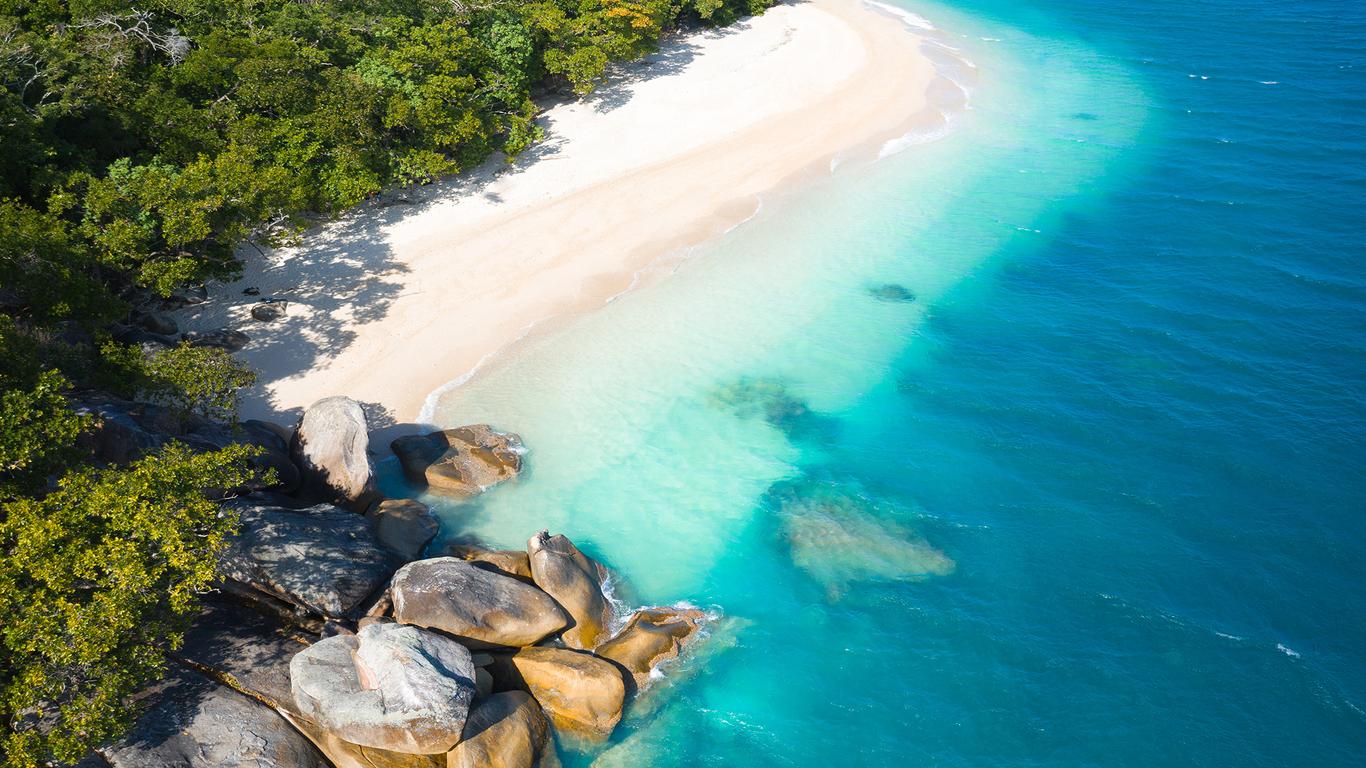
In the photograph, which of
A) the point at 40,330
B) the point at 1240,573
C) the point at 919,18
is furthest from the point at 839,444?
the point at 919,18

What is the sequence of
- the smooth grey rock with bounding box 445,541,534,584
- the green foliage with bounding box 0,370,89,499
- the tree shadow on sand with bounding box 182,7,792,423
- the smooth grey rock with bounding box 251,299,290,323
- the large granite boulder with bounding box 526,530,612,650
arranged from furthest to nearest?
the smooth grey rock with bounding box 251,299,290,323 < the tree shadow on sand with bounding box 182,7,792,423 < the smooth grey rock with bounding box 445,541,534,584 < the large granite boulder with bounding box 526,530,612,650 < the green foliage with bounding box 0,370,89,499

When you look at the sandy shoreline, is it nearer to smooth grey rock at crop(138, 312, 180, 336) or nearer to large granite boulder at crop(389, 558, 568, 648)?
smooth grey rock at crop(138, 312, 180, 336)

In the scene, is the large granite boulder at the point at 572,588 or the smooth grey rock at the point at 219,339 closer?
the large granite boulder at the point at 572,588

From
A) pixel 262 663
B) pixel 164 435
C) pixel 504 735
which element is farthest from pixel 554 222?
pixel 504 735

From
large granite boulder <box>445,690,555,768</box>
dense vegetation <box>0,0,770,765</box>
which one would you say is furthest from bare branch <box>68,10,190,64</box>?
large granite boulder <box>445,690,555,768</box>

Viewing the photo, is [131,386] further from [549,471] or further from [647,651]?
[647,651]

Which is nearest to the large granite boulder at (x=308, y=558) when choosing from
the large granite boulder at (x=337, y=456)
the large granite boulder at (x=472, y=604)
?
the large granite boulder at (x=472, y=604)

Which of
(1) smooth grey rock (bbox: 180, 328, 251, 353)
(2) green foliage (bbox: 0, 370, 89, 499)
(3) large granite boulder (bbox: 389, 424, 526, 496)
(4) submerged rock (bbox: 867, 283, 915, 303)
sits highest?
(2) green foliage (bbox: 0, 370, 89, 499)

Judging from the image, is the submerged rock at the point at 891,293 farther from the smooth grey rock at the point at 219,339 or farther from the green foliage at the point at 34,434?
the green foliage at the point at 34,434
